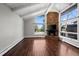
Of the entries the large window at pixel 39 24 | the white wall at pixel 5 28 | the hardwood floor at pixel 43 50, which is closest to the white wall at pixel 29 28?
the large window at pixel 39 24

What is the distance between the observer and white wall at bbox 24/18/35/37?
11.3 meters

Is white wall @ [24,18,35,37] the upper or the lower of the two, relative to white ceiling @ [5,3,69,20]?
lower

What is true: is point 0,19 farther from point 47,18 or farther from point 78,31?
point 47,18

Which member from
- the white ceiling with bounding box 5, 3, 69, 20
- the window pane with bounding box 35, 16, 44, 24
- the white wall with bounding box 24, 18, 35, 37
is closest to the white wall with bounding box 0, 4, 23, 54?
the white ceiling with bounding box 5, 3, 69, 20

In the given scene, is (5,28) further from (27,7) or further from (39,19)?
(39,19)

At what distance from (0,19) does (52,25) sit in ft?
26.0

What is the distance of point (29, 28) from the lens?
11.4 metres

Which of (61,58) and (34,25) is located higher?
(34,25)

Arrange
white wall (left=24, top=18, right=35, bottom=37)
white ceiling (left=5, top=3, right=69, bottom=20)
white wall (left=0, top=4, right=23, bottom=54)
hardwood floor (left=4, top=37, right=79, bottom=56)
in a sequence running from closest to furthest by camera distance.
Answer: white wall (left=0, top=4, right=23, bottom=54) → hardwood floor (left=4, top=37, right=79, bottom=56) → white ceiling (left=5, top=3, right=69, bottom=20) → white wall (left=24, top=18, right=35, bottom=37)

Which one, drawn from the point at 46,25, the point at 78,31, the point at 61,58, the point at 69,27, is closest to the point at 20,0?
the point at 61,58

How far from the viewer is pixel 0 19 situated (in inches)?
155

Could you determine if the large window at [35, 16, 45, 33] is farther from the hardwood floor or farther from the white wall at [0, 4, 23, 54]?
the white wall at [0, 4, 23, 54]

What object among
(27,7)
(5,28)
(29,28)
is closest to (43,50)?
(5,28)

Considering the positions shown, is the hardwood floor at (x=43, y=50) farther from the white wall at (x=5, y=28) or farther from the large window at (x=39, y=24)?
the large window at (x=39, y=24)
